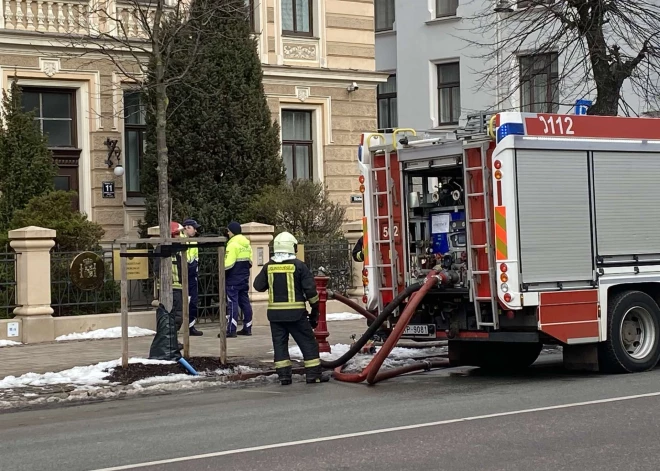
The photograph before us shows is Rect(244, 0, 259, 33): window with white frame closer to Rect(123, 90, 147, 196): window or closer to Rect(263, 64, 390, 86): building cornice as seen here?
Rect(263, 64, 390, 86): building cornice

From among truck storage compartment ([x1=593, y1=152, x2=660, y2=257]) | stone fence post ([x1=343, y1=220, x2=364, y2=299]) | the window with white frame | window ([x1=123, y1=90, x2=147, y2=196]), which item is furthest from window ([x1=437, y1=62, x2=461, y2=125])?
truck storage compartment ([x1=593, y1=152, x2=660, y2=257])

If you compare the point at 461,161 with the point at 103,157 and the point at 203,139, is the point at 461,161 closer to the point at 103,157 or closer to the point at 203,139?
the point at 203,139

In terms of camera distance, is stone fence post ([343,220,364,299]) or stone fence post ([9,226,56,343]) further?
stone fence post ([343,220,364,299])

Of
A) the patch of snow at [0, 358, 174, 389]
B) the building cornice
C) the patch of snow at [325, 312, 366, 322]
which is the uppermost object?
the building cornice

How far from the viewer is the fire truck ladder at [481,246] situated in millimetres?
12641

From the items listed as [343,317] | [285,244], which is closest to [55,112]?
[343,317]

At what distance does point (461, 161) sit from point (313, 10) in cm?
1448

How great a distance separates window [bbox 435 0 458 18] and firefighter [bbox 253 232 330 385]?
23.3 metres

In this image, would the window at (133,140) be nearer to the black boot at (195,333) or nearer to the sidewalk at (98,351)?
the sidewalk at (98,351)

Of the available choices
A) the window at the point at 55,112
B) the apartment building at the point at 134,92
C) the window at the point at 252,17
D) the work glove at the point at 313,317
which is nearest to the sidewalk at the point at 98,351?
the work glove at the point at 313,317

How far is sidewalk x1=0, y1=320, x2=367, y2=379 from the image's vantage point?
1496 centimetres

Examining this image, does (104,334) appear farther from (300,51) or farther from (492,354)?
(300,51)

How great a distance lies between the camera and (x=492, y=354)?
1445 centimetres

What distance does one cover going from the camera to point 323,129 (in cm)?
2697
